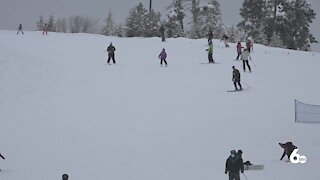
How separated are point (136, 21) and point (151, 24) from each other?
366 cm

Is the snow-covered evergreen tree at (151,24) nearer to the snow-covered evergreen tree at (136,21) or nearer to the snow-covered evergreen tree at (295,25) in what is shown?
the snow-covered evergreen tree at (136,21)

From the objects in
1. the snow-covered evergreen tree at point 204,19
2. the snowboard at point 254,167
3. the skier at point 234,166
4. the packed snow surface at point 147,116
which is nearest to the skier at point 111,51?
the packed snow surface at point 147,116

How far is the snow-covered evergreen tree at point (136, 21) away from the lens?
237 feet

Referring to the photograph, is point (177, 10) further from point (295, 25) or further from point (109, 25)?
point (109, 25)

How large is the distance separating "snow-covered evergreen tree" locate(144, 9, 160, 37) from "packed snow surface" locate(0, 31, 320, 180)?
31094 mm

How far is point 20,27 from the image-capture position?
164ft

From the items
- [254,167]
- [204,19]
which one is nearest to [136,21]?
[204,19]

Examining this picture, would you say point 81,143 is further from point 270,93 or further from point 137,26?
Result: point 137,26

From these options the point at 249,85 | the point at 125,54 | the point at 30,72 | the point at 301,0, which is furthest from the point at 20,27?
the point at 301,0

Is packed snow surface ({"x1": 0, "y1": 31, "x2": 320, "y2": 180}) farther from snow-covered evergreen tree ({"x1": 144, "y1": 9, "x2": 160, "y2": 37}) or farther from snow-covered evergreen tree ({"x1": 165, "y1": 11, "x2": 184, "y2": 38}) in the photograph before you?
snow-covered evergreen tree ({"x1": 165, "y1": 11, "x2": 184, "y2": 38})

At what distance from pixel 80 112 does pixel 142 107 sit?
2832 mm

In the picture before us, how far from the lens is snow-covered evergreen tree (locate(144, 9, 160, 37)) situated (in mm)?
69500

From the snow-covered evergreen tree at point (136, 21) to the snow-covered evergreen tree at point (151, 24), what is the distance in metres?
0.82

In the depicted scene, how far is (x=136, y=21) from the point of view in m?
73.2
